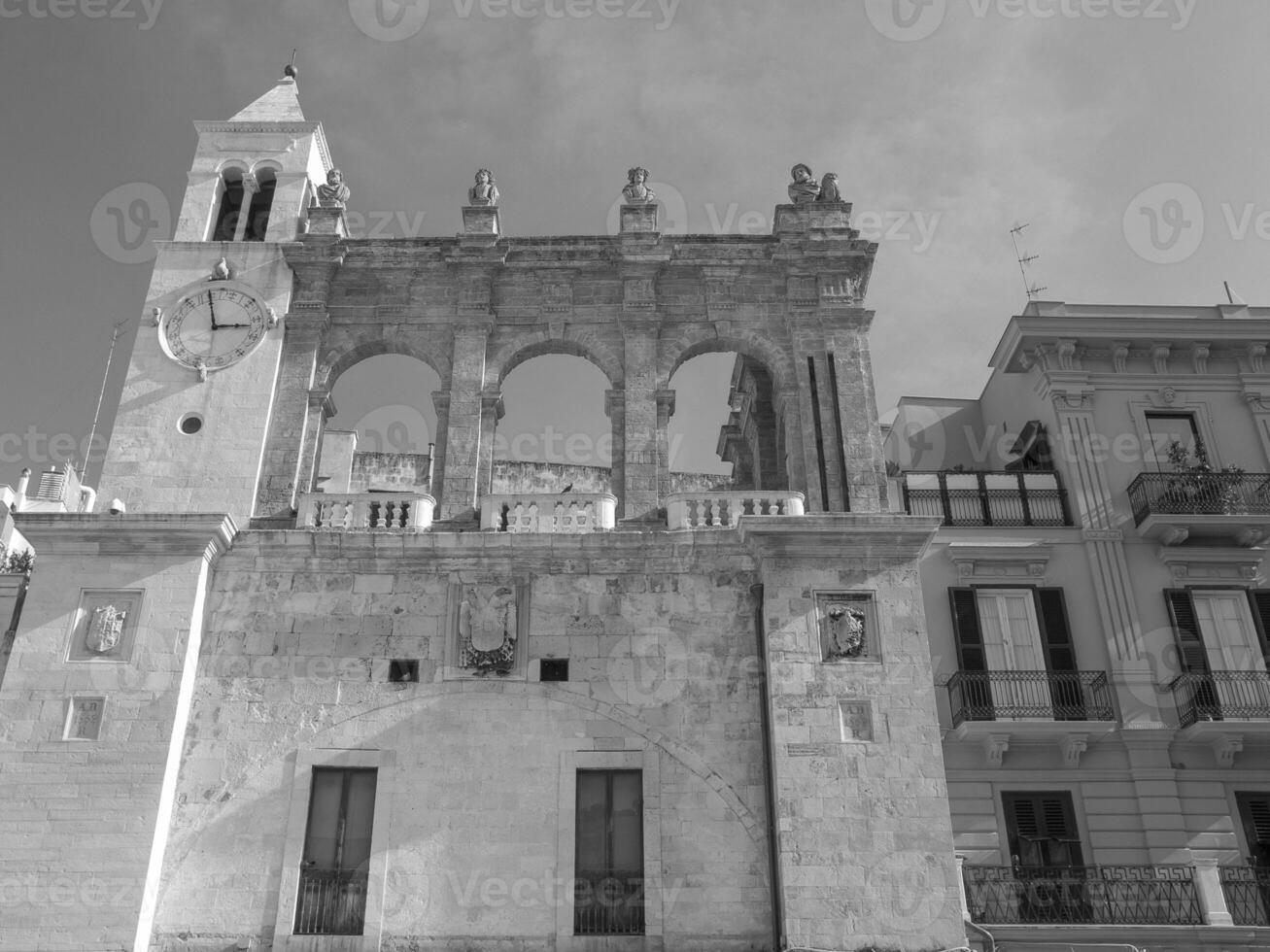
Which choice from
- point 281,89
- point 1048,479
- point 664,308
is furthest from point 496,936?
point 281,89

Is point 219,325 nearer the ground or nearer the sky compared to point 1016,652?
nearer the sky

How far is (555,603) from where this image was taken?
16.6 meters

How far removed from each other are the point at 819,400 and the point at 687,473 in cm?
920

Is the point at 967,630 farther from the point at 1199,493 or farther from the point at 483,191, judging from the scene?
the point at 483,191

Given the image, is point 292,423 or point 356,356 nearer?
point 292,423

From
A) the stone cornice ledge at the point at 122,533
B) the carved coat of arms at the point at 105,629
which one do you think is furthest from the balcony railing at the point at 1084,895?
the carved coat of arms at the point at 105,629

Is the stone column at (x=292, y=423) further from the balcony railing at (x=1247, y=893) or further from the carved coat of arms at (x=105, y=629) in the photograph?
the balcony railing at (x=1247, y=893)

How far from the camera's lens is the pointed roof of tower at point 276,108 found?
21422 millimetres

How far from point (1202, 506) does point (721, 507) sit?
31.6 ft

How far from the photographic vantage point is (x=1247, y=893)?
705 inches

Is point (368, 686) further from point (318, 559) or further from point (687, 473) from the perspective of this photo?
point (687, 473)

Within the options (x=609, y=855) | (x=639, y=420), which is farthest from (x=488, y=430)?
(x=609, y=855)

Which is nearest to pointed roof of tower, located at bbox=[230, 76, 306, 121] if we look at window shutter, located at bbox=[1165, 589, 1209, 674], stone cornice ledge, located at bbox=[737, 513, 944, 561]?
stone cornice ledge, located at bbox=[737, 513, 944, 561]

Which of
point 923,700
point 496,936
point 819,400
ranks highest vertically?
point 819,400
